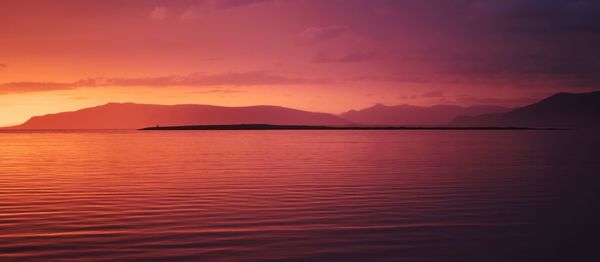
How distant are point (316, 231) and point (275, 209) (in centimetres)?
487

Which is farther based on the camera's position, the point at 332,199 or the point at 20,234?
the point at 332,199

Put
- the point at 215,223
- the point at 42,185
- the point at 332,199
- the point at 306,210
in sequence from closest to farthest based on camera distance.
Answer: the point at 215,223 → the point at 306,210 → the point at 332,199 → the point at 42,185

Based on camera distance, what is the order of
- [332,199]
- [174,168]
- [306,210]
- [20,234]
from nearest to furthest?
[20,234] < [306,210] < [332,199] < [174,168]

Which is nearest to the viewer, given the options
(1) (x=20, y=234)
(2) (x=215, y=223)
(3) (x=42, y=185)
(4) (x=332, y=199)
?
(1) (x=20, y=234)

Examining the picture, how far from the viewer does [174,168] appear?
42.0m

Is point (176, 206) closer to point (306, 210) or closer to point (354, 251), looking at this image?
point (306, 210)

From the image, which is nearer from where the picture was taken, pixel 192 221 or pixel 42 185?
pixel 192 221

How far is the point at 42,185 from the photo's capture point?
3044 centimetres

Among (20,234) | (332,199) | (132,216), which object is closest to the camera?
(20,234)

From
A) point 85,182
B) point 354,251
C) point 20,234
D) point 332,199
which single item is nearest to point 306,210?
point 332,199

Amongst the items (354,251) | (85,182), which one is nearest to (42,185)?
(85,182)

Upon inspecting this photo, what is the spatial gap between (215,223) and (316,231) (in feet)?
11.3

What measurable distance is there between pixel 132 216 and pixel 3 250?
18.5 feet

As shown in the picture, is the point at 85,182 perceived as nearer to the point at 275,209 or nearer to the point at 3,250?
the point at 275,209
